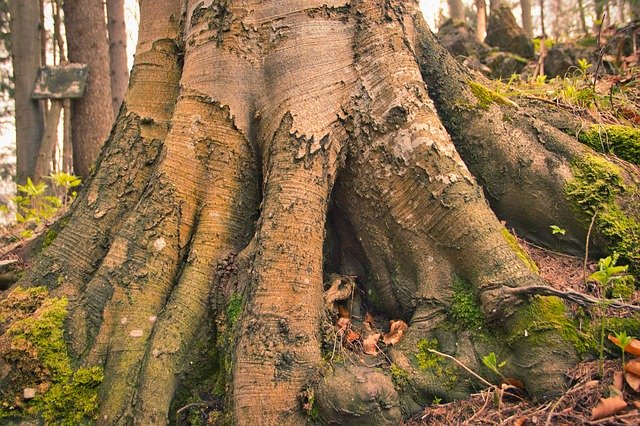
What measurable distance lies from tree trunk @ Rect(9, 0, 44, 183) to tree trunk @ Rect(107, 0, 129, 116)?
61.6 inches

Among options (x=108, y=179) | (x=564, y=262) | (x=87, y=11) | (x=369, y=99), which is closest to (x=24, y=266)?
(x=108, y=179)

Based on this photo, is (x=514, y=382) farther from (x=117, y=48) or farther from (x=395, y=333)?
(x=117, y=48)

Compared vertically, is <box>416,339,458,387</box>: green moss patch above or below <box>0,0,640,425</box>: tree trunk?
below

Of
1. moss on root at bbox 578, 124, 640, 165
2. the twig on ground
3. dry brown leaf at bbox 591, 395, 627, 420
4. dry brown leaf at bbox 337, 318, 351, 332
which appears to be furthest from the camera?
moss on root at bbox 578, 124, 640, 165

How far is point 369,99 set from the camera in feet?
9.18

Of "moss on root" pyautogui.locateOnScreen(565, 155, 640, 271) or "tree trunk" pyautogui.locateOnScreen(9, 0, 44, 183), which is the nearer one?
"moss on root" pyautogui.locateOnScreen(565, 155, 640, 271)

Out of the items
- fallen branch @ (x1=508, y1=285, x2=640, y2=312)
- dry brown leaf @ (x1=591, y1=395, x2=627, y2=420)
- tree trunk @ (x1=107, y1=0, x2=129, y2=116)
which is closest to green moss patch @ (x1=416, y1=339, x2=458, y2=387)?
fallen branch @ (x1=508, y1=285, x2=640, y2=312)

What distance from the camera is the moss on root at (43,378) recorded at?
2.28 m

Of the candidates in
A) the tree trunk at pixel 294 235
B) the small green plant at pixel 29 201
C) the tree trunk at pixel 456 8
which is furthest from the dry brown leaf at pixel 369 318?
the tree trunk at pixel 456 8

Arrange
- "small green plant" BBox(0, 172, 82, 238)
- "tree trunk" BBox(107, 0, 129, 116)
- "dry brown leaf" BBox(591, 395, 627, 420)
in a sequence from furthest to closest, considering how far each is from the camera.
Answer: "tree trunk" BBox(107, 0, 129, 116), "small green plant" BBox(0, 172, 82, 238), "dry brown leaf" BBox(591, 395, 627, 420)

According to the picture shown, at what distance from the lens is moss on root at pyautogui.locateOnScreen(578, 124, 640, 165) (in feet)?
10.7

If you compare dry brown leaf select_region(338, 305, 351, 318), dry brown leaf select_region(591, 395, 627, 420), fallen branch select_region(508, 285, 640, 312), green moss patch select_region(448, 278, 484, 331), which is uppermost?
fallen branch select_region(508, 285, 640, 312)

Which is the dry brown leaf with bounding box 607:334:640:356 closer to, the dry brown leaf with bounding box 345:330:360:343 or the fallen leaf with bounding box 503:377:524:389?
the fallen leaf with bounding box 503:377:524:389

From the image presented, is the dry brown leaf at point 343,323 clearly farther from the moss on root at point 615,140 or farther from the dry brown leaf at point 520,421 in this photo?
the moss on root at point 615,140
